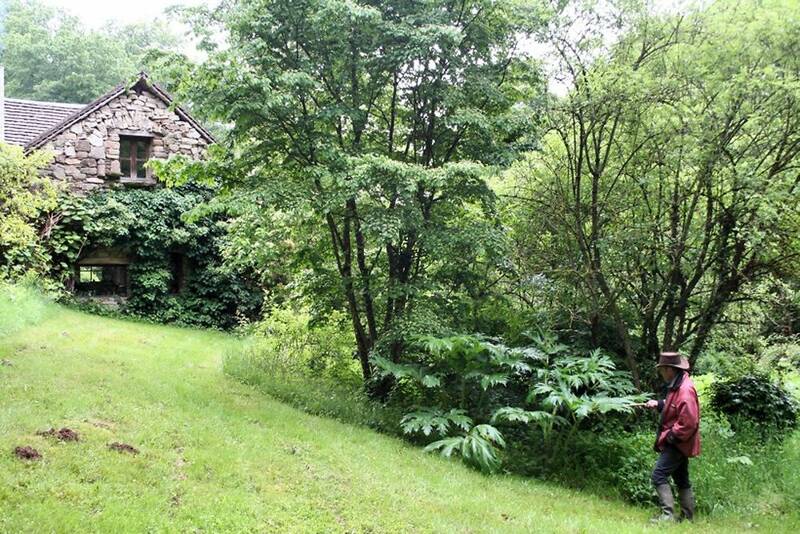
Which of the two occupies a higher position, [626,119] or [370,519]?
[626,119]

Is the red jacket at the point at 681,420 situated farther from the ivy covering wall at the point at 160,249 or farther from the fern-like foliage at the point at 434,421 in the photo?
the ivy covering wall at the point at 160,249

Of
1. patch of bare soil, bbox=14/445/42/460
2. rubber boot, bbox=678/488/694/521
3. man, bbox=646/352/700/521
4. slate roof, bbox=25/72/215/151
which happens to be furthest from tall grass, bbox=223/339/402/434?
slate roof, bbox=25/72/215/151

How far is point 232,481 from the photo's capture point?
Result: 5.52 meters

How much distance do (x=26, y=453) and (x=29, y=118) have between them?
17441 millimetres

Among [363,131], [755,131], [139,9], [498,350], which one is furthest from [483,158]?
[139,9]

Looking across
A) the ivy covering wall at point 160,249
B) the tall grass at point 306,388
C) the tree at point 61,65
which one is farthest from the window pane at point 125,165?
the tree at point 61,65

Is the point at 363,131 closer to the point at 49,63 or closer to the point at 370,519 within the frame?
the point at 370,519

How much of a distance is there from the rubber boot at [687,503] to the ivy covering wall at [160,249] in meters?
13.5

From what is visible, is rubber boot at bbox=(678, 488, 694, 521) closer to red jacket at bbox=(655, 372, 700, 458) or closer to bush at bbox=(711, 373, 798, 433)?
red jacket at bbox=(655, 372, 700, 458)

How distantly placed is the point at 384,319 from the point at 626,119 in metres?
4.96

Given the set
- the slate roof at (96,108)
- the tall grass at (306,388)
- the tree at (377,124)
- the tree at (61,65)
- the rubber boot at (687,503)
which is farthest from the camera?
the tree at (61,65)

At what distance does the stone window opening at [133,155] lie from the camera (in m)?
18.2

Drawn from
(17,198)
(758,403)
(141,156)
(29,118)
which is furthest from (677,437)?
(29,118)

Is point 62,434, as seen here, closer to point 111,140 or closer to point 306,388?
point 306,388
